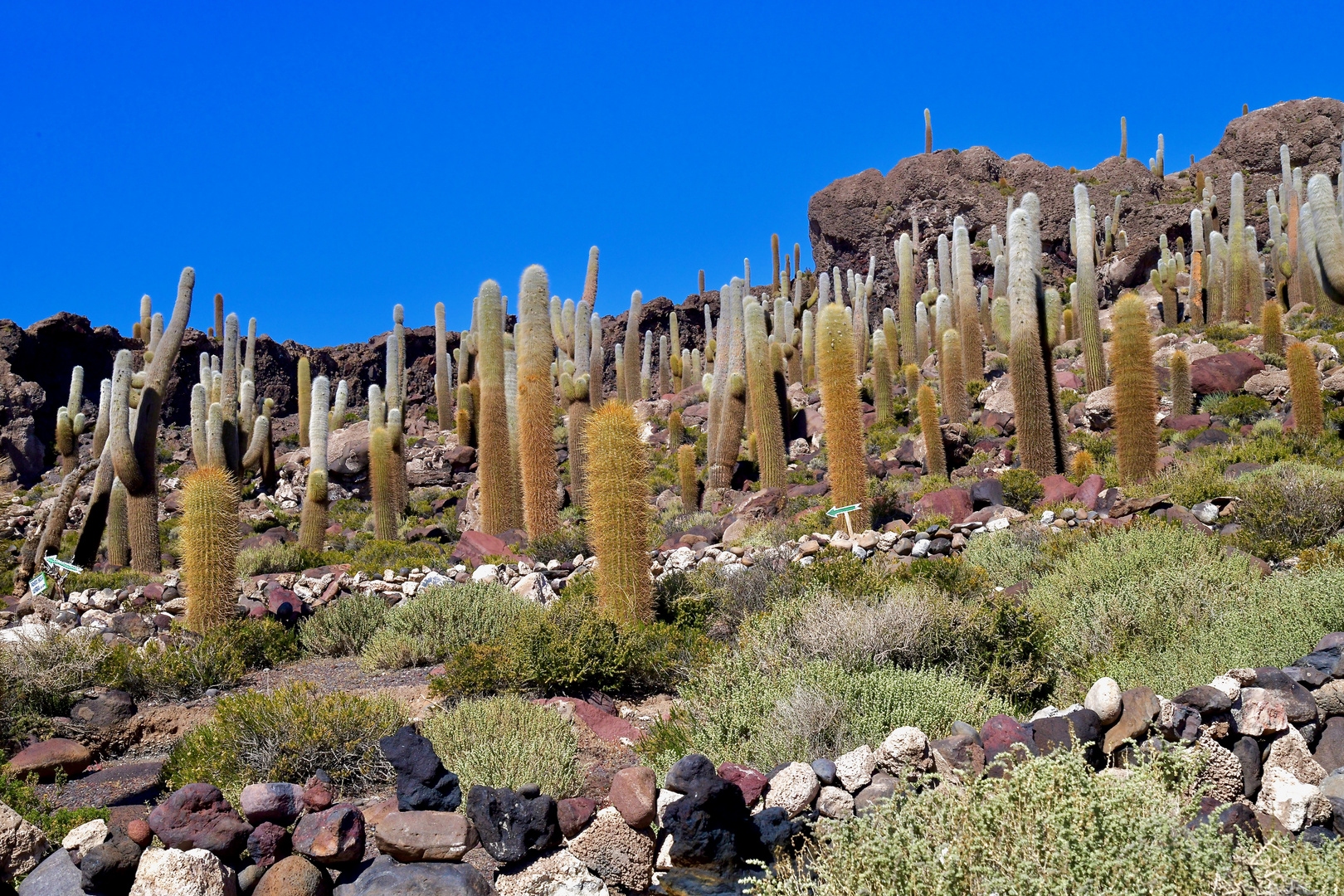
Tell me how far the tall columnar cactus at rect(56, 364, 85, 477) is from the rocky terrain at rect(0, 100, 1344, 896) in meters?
11.4

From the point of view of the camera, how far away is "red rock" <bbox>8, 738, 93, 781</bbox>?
611cm

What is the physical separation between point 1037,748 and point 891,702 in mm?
1107

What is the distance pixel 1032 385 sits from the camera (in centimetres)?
1570

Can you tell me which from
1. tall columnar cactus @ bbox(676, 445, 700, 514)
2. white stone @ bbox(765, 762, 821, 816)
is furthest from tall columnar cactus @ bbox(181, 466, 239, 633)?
tall columnar cactus @ bbox(676, 445, 700, 514)

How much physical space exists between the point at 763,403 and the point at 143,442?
36.1 ft

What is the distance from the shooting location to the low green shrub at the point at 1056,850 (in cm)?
310

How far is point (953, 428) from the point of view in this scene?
1848cm

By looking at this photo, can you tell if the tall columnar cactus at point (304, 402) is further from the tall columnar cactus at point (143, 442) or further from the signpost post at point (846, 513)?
the signpost post at point (846, 513)

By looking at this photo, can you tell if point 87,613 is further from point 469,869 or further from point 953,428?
point 953,428

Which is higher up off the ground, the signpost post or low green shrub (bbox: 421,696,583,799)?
the signpost post

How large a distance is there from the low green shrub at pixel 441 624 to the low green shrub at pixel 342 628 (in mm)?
194

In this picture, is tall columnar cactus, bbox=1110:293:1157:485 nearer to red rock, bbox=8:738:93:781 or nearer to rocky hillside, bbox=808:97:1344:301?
red rock, bbox=8:738:93:781

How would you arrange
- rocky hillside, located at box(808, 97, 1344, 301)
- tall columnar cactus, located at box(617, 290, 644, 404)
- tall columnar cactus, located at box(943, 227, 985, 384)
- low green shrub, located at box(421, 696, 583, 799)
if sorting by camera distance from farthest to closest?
1. rocky hillside, located at box(808, 97, 1344, 301)
2. tall columnar cactus, located at box(617, 290, 644, 404)
3. tall columnar cactus, located at box(943, 227, 985, 384)
4. low green shrub, located at box(421, 696, 583, 799)

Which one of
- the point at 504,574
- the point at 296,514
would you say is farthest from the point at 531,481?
the point at 296,514
